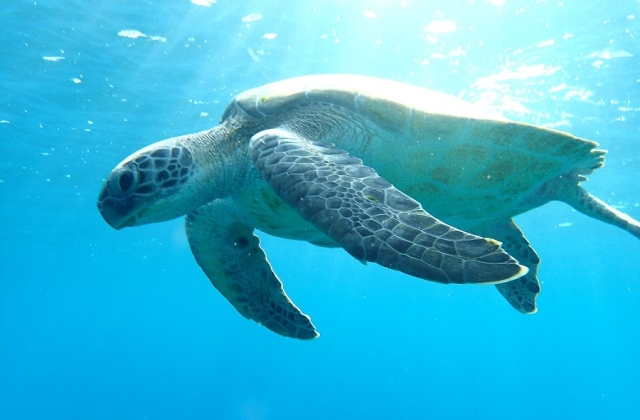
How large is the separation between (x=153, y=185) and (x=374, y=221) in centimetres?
189

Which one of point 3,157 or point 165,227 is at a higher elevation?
point 3,157

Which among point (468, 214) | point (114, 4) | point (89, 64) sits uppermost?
point (468, 214)

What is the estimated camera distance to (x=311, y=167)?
241 cm

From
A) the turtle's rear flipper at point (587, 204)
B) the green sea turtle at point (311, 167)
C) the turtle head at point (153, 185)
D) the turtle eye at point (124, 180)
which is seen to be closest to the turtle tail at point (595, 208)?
the turtle's rear flipper at point (587, 204)

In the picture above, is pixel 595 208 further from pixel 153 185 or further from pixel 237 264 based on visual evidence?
pixel 153 185

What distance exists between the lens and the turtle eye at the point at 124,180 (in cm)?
309

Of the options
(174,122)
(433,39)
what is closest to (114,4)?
(174,122)

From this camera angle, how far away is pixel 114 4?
29.5ft

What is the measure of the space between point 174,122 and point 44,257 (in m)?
23.5

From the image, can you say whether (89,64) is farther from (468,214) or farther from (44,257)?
(44,257)

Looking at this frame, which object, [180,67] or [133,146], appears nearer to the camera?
[180,67]

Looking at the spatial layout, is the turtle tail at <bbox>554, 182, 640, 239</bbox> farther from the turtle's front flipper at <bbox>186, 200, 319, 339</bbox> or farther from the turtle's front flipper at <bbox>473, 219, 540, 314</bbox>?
the turtle's front flipper at <bbox>186, 200, 319, 339</bbox>

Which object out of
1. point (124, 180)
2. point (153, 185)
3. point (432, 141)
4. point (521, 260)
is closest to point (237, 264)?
point (153, 185)

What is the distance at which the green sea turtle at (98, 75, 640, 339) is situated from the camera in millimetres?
2977
